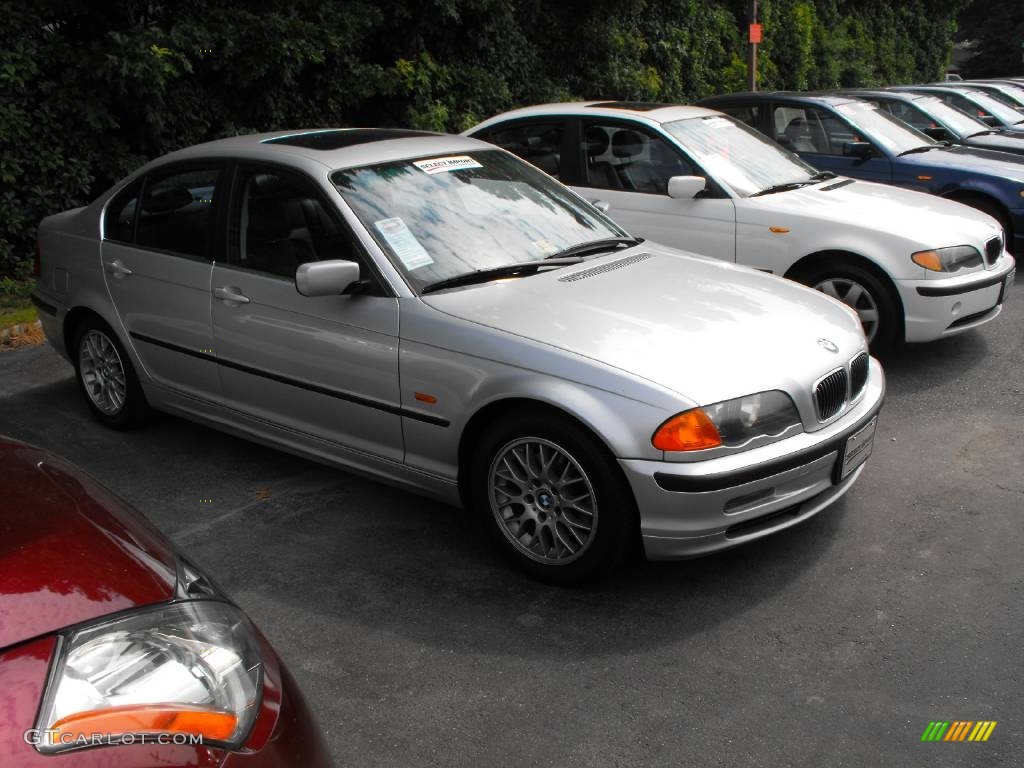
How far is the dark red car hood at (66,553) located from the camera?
1.85 metres

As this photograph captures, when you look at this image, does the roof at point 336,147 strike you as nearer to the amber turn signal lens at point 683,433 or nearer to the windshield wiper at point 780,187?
the amber turn signal lens at point 683,433

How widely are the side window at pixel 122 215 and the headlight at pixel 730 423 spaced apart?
326 centimetres

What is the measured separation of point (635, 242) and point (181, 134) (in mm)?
6907

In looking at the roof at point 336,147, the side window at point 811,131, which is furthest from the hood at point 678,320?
the side window at point 811,131

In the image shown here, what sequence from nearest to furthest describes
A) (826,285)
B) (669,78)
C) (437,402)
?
(437,402) < (826,285) < (669,78)

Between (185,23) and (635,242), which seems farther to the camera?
(185,23)

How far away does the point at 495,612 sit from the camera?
388cm

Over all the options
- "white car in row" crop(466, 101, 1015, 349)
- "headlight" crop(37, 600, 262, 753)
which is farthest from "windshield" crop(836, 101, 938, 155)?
"headlight" crop(37, 600, 262, 753)

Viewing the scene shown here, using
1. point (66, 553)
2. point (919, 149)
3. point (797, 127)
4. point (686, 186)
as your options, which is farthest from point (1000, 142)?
point (66, 553)

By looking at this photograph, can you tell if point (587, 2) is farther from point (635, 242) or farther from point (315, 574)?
point (315, 574)

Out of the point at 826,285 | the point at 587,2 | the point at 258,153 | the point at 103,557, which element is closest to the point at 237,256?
the point at 258,153

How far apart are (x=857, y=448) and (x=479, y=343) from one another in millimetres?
1543

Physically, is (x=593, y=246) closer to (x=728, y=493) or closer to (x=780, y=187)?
Result: (x=728, y=493)

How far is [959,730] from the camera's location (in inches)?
122
